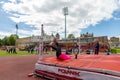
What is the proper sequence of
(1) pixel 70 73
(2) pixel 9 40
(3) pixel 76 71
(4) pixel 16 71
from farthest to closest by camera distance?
(2) pixel 9 40, (4) pixel 16 71, (1) pixel 70 73, (3) pixel 76 71

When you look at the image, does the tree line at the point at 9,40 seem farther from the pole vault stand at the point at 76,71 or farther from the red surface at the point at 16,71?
the pole vault stand at the point at 76,71

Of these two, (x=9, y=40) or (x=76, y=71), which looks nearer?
(x=76, y=71)

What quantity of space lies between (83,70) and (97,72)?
2.09ft

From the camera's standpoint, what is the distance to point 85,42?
50.5 metres

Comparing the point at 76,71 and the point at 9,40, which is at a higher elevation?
the point at 9,40

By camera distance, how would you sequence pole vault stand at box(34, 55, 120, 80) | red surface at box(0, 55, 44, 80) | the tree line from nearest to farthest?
pole vault stand at box(34, 55, 120, 80)
red surface at box(0, 55, 44, 80)
the tree line

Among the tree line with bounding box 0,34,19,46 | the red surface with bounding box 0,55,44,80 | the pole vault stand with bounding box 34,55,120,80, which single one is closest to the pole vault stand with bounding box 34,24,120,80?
the pole vault stand with bounding box 34,55,120,80

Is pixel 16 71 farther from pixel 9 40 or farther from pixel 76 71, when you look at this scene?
pixel 9 40

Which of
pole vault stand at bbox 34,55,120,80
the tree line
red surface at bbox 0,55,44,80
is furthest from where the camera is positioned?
the tree line

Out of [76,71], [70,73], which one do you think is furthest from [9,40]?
[76,71]

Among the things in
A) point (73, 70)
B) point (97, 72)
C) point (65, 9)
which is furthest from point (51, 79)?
point (65, 9)

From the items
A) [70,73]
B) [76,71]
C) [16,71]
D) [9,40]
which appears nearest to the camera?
[76,71]

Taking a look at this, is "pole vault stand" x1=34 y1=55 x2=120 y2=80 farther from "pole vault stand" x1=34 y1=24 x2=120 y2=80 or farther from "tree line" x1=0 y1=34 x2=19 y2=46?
"tree line" x1=0 y1=34 x2=19 y2=46

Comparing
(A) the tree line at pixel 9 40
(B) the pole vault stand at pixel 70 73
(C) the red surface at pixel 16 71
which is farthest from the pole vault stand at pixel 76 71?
(A) the tree line at pixel 9 40
